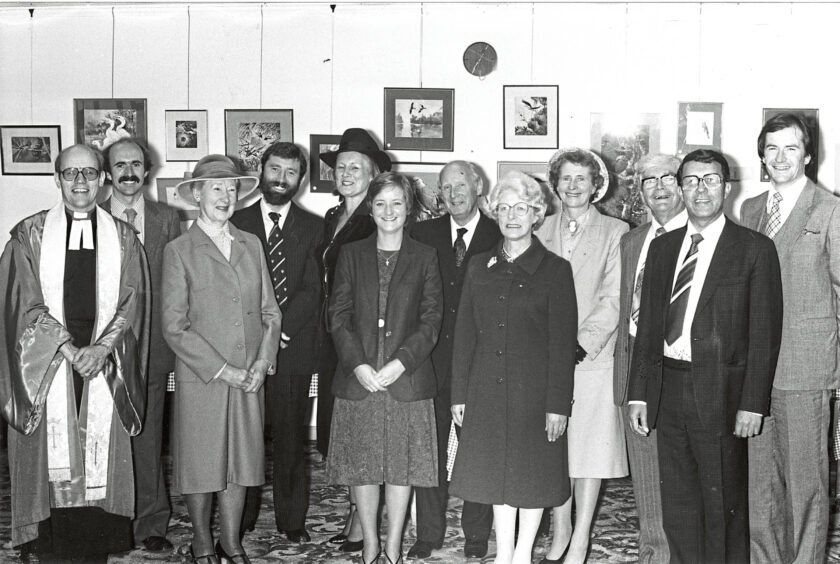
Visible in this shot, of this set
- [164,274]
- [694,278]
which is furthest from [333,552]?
[694,278]

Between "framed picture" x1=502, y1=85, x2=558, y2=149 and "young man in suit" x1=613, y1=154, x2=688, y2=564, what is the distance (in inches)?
106

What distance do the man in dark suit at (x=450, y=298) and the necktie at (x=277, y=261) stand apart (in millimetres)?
666

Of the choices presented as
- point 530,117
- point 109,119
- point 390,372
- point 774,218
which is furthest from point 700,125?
point 109,119

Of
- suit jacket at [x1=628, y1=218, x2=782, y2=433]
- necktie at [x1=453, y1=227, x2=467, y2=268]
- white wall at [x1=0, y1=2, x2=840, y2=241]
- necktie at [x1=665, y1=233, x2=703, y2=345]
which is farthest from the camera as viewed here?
white wall at [x1=0, y1=2, x2=840, y2=241]

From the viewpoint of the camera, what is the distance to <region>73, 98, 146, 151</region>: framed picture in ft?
21.9

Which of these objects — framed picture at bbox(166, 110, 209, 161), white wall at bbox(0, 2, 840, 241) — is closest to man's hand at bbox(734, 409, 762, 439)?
white wall at bbox(0, 2, 840, 241)

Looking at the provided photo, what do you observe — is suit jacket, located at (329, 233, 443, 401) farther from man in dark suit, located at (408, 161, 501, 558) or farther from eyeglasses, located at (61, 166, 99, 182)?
eyeglasses, located at (61, 166, 99, 182)

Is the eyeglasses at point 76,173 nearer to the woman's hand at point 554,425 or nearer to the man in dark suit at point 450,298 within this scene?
the man in dark suit at point 450,298

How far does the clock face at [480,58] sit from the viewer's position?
645 cm

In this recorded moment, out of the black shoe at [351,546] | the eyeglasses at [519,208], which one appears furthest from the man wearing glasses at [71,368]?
the eyeglasses at [519,208]

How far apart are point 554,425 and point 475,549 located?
3.34ft

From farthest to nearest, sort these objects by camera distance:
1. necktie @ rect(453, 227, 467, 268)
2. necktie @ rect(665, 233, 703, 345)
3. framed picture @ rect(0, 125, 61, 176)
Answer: framed picture @ rect(0, 125, 61, 176) → necktie @ rect(453, 227, 467, 268) → necktie @ rect(665, 233, 703, 345)

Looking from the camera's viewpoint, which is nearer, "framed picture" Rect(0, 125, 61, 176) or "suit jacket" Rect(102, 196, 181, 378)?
"suit jacket" Rect(102, 196, 181, 378)

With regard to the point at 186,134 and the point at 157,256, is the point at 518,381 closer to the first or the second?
the point at 157,256
